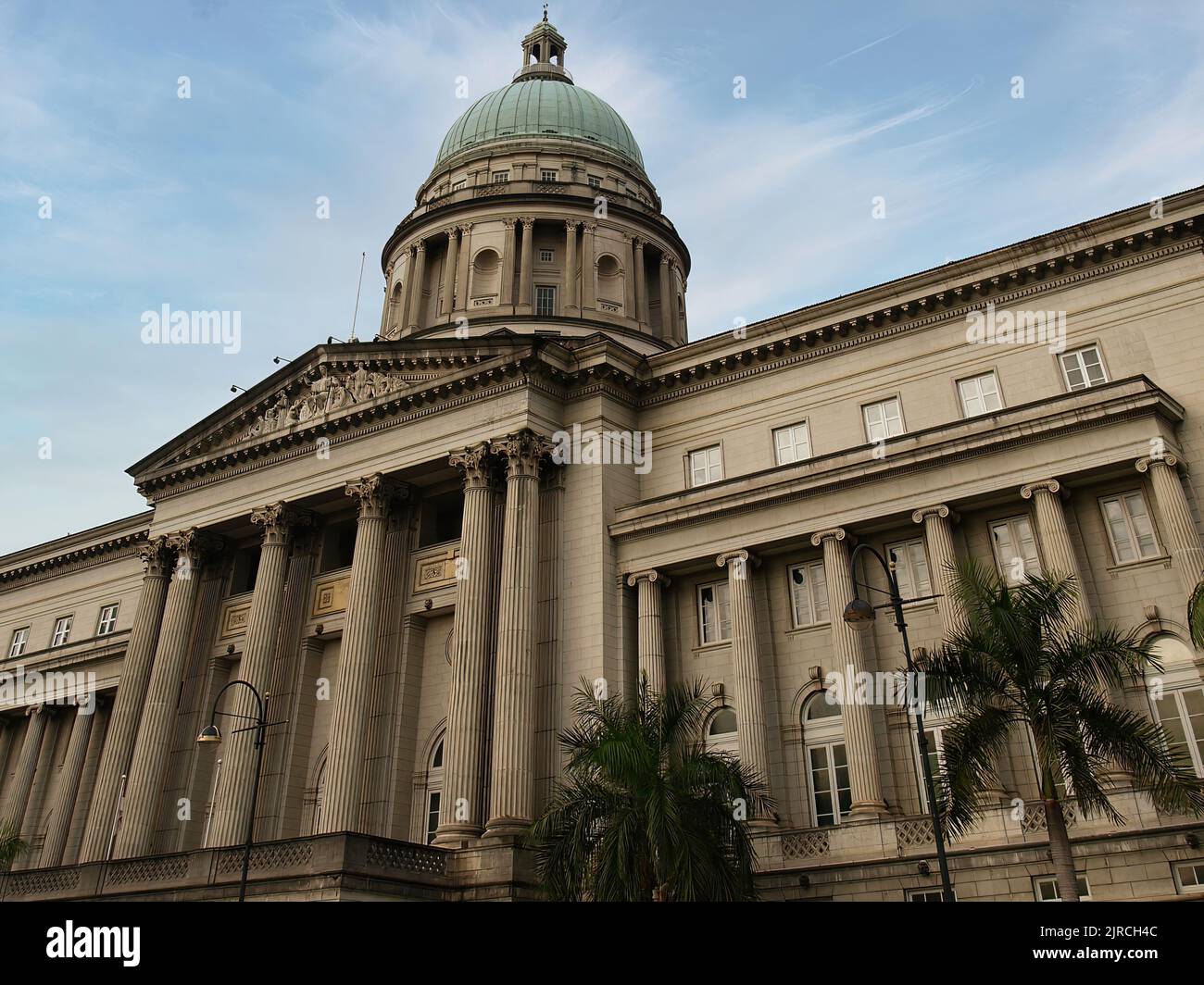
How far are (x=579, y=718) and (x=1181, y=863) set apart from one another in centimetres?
1425

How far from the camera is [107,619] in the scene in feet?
160

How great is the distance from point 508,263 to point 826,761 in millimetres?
29890

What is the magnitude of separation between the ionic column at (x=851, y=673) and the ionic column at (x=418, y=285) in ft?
92.0

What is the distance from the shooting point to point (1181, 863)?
21344mm

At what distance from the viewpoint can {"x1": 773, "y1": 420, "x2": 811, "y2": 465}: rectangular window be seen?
105 ft

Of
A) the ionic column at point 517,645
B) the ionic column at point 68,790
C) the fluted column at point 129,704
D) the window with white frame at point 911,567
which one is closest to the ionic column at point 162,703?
the fluted column at point 129,704

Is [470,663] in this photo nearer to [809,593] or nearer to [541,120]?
[809,593]

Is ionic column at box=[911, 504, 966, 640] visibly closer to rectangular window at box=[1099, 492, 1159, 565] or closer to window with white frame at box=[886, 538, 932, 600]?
window with white frame at box=[886, 538, 932, 600]

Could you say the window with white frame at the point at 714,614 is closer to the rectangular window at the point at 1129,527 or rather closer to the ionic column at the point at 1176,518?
the rectangular window at the point at 1129,527
